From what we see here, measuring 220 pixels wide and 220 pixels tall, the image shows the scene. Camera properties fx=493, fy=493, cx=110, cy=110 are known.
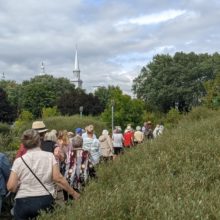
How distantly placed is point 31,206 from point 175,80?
3284 inches

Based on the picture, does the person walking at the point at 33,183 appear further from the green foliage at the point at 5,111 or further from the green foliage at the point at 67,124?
the green foliage at the point at 5,111

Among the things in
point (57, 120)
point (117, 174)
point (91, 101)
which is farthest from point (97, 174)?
point (91, 101)

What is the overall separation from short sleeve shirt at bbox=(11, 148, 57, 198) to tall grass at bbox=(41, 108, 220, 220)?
406 millimetres

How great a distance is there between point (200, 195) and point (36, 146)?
215cm

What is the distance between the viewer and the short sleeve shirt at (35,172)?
20.1ft

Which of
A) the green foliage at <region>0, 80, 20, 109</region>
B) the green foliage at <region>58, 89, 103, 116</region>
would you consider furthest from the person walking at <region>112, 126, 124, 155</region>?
the green foliage at <region>0, 80, 20, 109</region>

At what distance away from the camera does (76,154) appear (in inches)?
345

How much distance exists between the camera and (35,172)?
6.12 meters

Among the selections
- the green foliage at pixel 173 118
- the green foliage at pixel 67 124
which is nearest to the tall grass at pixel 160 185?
the green foliage at pixel 173 118

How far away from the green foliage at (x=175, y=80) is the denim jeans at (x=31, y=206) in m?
80.5

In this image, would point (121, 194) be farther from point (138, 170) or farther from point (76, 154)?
point (76, 154)

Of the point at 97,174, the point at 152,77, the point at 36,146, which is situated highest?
the point at 152,77

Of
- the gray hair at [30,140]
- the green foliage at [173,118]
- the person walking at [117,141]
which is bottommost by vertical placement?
the person walking at [117,141]

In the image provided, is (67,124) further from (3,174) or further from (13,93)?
(13,93)
